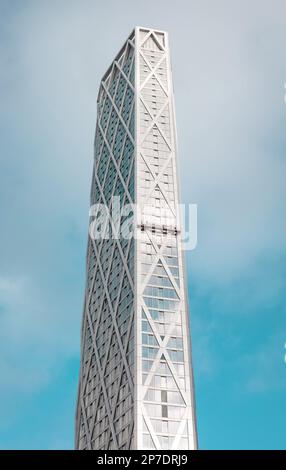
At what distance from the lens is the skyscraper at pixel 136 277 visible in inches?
3814

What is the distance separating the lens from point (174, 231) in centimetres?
11725

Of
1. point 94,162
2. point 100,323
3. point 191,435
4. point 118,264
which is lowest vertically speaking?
point 191,435

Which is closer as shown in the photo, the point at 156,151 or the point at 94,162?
the point at 156,151

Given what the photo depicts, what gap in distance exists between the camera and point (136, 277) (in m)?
108

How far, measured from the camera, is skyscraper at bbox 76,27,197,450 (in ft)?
318

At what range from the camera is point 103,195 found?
444 ft

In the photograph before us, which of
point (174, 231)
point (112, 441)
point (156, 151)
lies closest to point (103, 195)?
point (156, 151)

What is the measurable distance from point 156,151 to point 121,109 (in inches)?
698

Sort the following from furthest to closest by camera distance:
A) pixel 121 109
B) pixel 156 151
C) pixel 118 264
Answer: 1. pixel 121 109
2. pixel 156 151
3. pixel 118 264
